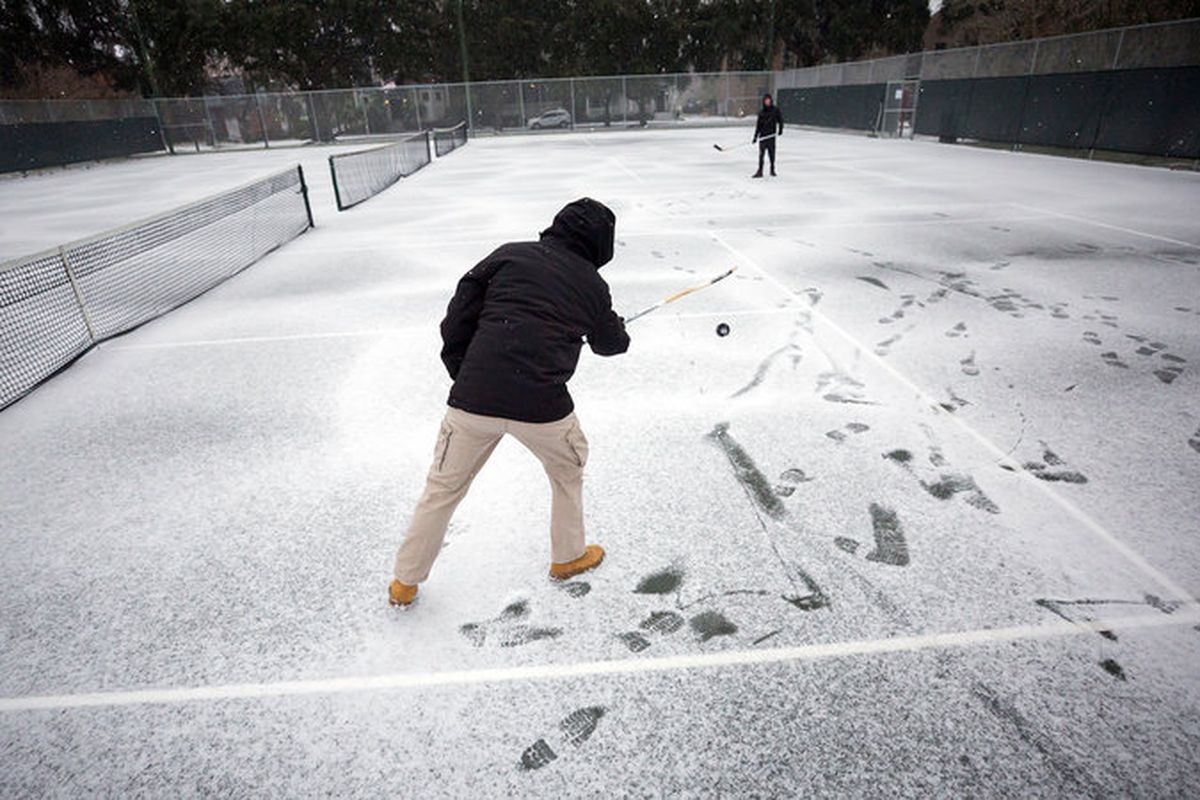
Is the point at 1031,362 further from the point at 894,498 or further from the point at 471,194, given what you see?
the point at 471,194

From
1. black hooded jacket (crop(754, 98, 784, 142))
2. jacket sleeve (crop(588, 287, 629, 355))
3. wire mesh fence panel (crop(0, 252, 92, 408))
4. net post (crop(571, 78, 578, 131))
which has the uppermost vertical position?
net post (crop(571, 78, 578, 131))

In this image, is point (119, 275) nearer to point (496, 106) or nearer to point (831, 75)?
point (831, 75)

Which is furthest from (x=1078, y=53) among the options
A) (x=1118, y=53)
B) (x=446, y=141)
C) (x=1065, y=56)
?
(x=446, y=141)

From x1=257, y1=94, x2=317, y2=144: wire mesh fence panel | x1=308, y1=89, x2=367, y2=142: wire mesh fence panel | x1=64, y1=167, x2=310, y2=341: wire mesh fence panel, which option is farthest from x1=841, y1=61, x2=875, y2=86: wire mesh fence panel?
x1=257, y1=94, x2=317, y2=144: wire mesh fence panel

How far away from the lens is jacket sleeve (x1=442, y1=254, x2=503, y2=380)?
271cm

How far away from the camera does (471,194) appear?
1566 centimetres

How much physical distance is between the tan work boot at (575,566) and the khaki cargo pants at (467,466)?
0.86ft

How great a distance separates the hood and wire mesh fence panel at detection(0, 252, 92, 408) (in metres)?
5.51

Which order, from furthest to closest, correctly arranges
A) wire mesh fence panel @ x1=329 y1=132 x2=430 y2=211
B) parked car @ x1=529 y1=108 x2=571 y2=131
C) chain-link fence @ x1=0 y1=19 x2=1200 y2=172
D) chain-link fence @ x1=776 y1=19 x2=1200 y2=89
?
parked car @ x1=529 y1=108 x2=571 y2=131 → chain-link fence @ x1=0 y1=19 x2=1200 y2=172 → wire mesh fence panel @ x1=329 y1=132 x2=430 y2=211 → chain-link fence @ x1=776 y1=19 x2=1200 y2=89

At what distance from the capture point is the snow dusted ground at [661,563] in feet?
7.75

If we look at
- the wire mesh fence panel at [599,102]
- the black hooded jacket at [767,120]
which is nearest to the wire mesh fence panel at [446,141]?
the wire mesh fence panel at [599,102]

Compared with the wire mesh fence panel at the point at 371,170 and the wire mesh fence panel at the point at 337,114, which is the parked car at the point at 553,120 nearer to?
the wire mesh fence panel at the point at 337,114

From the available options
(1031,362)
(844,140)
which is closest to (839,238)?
(1031,362)

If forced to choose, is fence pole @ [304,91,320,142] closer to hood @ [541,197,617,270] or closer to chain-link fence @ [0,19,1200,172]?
chain-link fence @ [0,19,1200,172]
